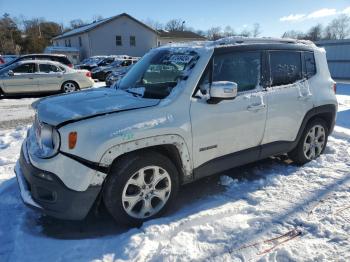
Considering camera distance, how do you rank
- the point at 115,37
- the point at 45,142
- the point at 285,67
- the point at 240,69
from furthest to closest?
the point at 115,37
the point at 285,67
the point at 240,69
the point at 45,142

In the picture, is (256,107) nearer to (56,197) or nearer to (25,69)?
(56,197)

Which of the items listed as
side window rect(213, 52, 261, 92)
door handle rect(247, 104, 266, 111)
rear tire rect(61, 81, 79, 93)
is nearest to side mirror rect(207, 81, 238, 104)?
side window rect(213, 52, 261, 92)

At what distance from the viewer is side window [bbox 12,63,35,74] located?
13.0 m

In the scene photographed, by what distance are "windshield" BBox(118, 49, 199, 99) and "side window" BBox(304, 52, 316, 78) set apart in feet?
6.41

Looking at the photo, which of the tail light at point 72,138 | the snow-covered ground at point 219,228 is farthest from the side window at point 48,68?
the tail light at point 72,138

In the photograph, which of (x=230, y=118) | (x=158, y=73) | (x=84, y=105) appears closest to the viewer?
(x=84, y=105)

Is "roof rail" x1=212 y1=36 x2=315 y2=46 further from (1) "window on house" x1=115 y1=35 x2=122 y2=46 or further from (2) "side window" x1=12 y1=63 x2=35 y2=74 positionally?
(1) "window on house" x1=115 y1=35 x2=122 y2=46

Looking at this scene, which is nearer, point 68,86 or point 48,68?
point 48,68

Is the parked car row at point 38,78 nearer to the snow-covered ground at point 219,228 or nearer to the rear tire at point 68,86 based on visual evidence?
the rear tire at point 68,86

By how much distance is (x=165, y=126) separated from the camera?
3354 millimetres

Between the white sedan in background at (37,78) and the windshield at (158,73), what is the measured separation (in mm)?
9728

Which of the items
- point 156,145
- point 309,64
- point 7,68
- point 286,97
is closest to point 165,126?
point 156,145

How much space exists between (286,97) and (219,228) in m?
2.09

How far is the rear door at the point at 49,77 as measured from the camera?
13.2 m
